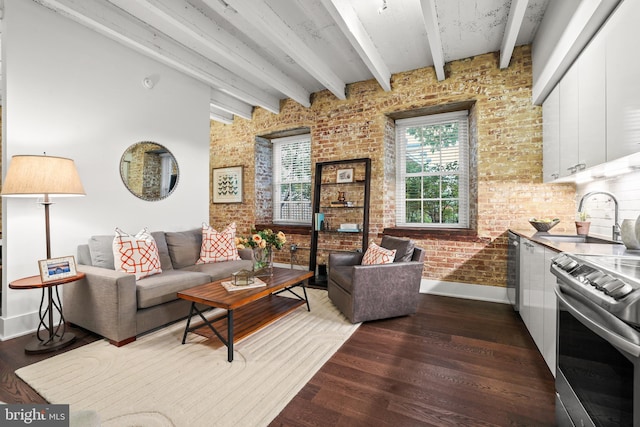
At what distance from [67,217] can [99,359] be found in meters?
1.54

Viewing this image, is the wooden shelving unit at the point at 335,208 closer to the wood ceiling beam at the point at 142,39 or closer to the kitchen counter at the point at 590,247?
the wood ceiling beam at the point at 142,39

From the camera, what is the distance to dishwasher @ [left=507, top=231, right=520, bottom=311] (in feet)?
9.87

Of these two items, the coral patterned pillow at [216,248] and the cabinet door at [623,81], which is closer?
the cabinet door at [623,81]

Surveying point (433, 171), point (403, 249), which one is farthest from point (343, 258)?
point (433, 171)

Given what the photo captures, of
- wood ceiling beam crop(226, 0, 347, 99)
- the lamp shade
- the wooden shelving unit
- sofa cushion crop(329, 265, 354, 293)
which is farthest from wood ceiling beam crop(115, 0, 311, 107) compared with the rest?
sofa cushion crop(329, 265, 354, 293)

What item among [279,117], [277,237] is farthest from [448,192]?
[279,117]

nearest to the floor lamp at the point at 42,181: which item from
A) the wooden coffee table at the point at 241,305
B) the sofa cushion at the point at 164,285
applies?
the sofa cushion at the point at 164,285

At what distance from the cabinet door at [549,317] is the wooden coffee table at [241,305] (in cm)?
208

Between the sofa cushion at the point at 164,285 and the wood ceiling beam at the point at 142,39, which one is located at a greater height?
the wood ceiling beam at the point at 142,39

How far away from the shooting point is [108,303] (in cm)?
246

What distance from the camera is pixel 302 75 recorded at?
4.34m

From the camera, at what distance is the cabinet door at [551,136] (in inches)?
111

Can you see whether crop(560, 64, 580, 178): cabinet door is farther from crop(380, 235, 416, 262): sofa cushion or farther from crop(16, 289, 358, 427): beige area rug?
crop(16, 289, 358, 427): beige area rug

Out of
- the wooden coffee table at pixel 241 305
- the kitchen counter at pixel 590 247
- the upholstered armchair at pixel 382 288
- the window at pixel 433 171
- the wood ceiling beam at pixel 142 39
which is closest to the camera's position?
the kitchen counter at pixel 590 247
